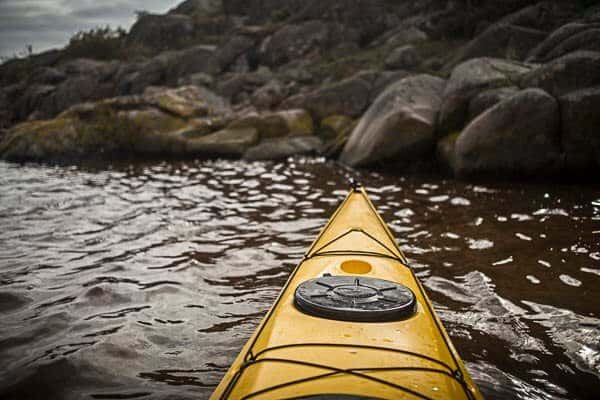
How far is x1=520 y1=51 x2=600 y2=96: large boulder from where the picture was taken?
785 centimetres

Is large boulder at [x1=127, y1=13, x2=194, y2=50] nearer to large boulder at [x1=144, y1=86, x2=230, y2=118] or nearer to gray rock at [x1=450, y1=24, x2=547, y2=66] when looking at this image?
large boulder at [x1=144, y1=86, x2=230, y2=118]

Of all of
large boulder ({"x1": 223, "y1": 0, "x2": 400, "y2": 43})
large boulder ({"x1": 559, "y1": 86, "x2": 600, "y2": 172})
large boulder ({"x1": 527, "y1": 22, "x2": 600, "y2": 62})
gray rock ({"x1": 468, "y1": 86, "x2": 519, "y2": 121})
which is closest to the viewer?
large boulder ({"x1": 559, "y1": 86, "x2": 600, "y2": 172})

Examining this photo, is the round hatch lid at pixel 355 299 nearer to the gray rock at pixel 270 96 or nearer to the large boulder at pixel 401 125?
the large boulder at pixel 401 125

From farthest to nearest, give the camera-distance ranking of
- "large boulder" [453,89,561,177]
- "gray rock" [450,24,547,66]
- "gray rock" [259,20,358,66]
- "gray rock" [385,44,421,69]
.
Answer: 1. "gray rock" [259,20,358,66]
2. "gray rock" [385,44,421,69]
3. "gray rock" [450,24,547,66]
4. "large boulder" [453,89,561,177]

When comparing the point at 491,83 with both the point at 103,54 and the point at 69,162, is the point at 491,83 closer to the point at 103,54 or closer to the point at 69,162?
the point at 69,162

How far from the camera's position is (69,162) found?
15.0m

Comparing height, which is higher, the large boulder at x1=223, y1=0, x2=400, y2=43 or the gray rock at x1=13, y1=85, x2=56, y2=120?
the large boulder at x1=223, y1=0, x2=400, y2=43

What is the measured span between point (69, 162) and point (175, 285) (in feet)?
43.1

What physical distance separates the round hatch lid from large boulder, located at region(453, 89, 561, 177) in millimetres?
6146

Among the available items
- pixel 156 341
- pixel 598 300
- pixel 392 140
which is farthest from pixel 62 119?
pixel 598 300

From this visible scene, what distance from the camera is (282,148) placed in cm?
1369

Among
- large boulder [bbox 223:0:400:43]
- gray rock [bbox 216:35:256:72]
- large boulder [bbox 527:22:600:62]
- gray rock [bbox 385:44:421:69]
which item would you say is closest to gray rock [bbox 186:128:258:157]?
gray rock [bbox 385:44:421:69]

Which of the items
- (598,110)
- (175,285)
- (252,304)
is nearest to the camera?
(252,304)

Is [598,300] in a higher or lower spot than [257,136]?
lower
